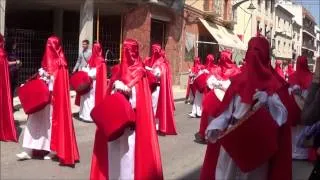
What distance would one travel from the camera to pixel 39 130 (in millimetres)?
9016

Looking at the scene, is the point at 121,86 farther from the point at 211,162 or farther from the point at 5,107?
the point at 5,107

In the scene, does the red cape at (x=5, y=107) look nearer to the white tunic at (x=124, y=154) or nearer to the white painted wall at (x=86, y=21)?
the white tunic at (x=124, y=154)

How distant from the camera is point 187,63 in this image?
1230 inches

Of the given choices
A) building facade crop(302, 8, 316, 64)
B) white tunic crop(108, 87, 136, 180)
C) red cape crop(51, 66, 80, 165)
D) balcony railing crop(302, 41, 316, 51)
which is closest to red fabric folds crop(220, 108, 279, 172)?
white tunic crop(108, 87, 136, 180)

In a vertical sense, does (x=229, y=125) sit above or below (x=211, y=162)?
above

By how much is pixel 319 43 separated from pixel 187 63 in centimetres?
10237

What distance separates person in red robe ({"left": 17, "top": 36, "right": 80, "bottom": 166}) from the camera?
8727mm

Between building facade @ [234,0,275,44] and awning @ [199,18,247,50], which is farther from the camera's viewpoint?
building facade @ [234,0,275,44]

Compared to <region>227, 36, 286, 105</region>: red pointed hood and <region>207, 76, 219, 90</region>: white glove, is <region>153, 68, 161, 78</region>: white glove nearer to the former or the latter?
<region>207, 76, 219, 90</region>: white glove

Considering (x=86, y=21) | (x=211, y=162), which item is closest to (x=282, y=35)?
(x=86, y=21)

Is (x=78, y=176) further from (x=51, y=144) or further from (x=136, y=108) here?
(x=136, y=108)

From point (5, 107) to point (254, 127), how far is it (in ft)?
21.7

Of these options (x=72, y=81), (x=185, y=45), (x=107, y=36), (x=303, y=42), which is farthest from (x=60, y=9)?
(x=303, y=42)

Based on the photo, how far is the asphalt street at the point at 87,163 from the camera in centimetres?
823
